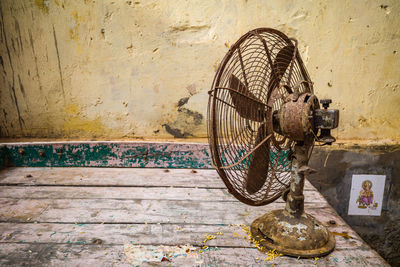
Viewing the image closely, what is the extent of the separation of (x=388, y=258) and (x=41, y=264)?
2.85m

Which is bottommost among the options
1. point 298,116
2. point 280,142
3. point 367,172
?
point 367,172

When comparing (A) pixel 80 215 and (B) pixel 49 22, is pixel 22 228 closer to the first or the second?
(A) pixel 80 215

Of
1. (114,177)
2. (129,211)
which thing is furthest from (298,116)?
(114,177)

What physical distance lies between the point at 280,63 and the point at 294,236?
84 centimetres

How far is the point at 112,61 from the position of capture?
247 cm

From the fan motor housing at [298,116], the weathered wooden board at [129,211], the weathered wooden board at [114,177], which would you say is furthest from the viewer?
the weathered wooden board at [114,177]

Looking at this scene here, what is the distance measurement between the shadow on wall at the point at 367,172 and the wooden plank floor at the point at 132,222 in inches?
23.4

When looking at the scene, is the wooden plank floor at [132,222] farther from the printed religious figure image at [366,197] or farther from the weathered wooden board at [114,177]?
the printed religious figure image at [366,197]

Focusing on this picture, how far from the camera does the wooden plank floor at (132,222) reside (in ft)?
3.87

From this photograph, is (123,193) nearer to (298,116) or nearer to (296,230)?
(296,230)

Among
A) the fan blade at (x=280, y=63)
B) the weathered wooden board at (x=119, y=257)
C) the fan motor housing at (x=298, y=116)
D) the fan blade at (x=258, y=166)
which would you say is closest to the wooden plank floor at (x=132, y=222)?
the weathered wooden board at (x=119, y=257)

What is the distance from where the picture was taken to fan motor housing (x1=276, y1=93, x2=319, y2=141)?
1.13 metres

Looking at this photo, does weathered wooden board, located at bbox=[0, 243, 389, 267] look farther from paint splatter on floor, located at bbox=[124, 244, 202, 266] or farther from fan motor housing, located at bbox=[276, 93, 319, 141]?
fan motor housing, located at bbox=[276, 93, 319, 141]

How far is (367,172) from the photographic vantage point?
242cm
